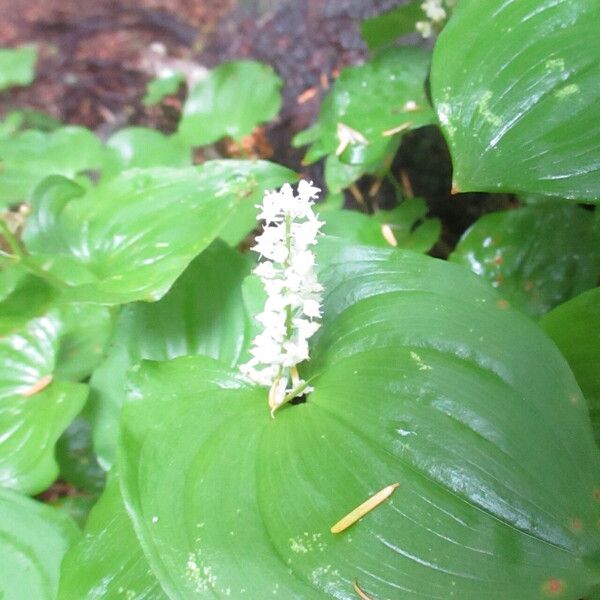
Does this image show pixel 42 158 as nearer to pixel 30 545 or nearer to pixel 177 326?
pixel 177 326

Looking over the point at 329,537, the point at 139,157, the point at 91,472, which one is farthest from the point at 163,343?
the point at 139,157

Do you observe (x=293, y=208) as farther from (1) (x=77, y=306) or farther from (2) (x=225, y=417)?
(1) (x=77, y=306)

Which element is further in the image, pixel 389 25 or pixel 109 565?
pixel 389 25

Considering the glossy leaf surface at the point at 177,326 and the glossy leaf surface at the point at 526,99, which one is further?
the glossy leaf surface at the point at 177,326

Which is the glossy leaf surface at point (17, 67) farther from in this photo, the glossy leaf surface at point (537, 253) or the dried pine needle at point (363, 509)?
the dried pine needle at point (363, 509)

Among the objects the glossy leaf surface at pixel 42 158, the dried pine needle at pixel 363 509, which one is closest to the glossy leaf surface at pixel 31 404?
the dried pine needle at pixel 363 509

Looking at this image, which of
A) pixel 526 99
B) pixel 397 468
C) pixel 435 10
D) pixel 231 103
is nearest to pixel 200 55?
pixel 231 103
